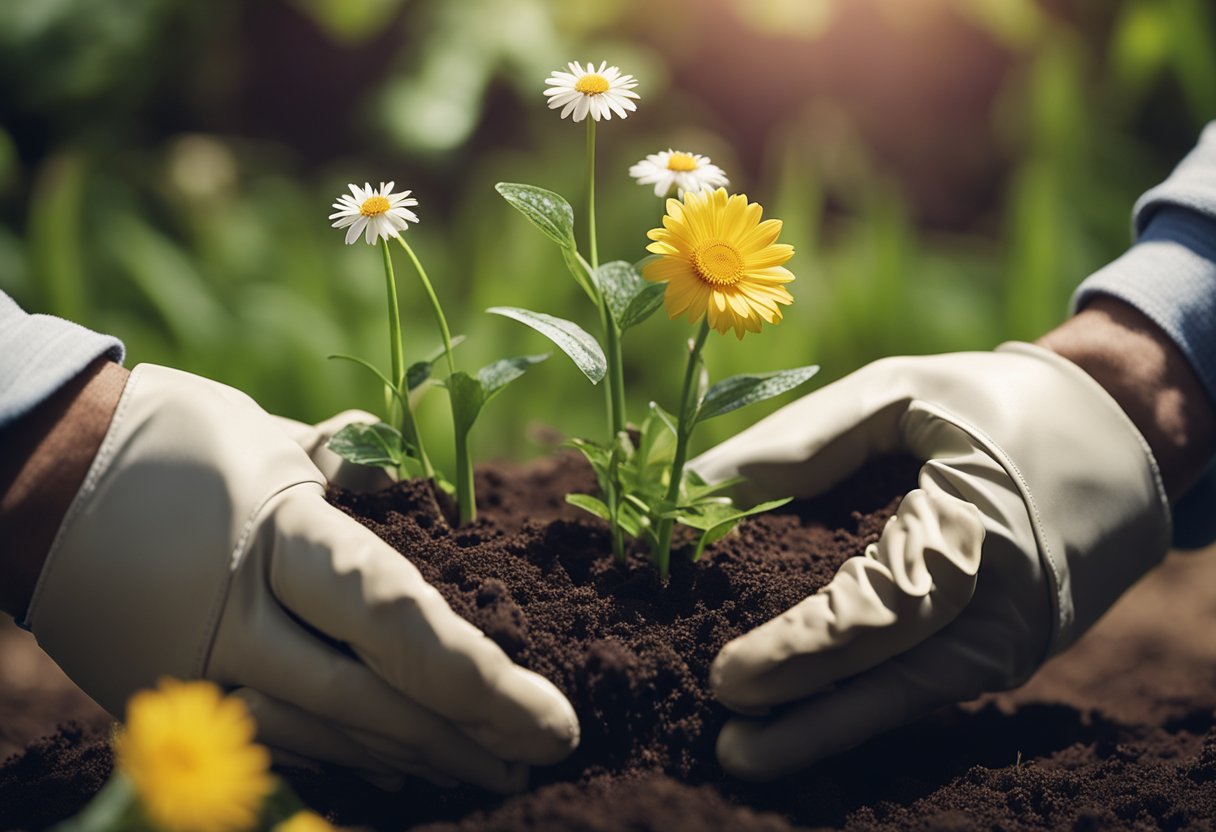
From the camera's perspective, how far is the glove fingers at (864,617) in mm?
978

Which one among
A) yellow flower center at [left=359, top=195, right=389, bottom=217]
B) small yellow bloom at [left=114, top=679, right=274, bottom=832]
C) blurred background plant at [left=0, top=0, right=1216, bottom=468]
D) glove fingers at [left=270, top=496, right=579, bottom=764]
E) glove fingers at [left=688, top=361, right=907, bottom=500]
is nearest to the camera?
small yellow bloom at [left=114, top=679, right=274, bottom=832]

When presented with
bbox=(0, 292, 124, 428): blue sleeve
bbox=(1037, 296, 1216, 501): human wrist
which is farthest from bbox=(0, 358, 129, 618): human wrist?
bbox=(1037, 296, 1216, 501): human wrist

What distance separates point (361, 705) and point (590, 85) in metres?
0.65

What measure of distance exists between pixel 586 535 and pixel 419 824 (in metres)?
0.37

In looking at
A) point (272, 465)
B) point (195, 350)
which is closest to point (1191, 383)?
point (272, 465)

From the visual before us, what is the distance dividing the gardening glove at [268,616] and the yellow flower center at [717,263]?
0.40 m

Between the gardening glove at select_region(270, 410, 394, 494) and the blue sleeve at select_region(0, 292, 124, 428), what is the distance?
0.21 m

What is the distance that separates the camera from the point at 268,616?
3.19 ft

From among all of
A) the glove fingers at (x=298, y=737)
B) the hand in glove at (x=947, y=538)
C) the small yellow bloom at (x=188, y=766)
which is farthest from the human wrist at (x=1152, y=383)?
the small yellow bloom at (x=188, y=766)

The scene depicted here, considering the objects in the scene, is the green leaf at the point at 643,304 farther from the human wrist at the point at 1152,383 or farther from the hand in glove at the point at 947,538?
the human wrist at the point at 1152,383

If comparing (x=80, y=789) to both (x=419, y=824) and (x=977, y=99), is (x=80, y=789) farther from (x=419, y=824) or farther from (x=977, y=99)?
(x=977, y=99)

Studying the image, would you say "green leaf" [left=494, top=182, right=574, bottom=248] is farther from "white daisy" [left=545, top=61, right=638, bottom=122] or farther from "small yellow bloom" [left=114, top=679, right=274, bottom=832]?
"small yellow bloom" [left=114, top=679, right=274, bottom=832]

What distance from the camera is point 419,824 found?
957mm

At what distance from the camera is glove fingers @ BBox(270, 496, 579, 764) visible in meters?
0.91
